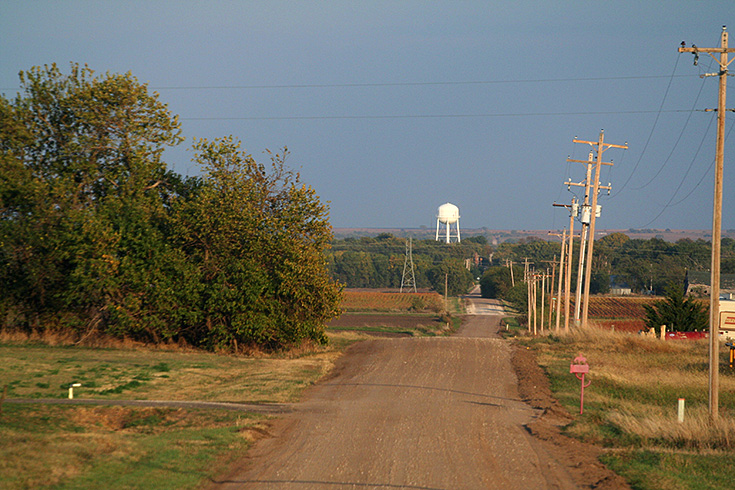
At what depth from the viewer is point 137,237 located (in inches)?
1102

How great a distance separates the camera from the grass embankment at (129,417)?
10.5 metres

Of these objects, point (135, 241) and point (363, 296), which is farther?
point (363, 296)

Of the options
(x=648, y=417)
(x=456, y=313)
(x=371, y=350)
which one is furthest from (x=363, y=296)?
(x=648, y=417)

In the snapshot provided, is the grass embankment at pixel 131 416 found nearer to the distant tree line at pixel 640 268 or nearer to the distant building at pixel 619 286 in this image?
the distant tree line at pixel 640 268

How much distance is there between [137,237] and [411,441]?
17881 mm

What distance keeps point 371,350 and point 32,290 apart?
14.9 m

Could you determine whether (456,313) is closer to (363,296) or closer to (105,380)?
(363,296)

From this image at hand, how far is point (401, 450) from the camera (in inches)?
525

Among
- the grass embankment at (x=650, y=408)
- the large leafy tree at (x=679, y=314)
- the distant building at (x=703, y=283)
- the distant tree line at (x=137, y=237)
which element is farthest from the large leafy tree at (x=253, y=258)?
the distant building at (x=703, y=283)

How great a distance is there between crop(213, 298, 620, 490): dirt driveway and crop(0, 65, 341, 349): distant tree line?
5.91 metres

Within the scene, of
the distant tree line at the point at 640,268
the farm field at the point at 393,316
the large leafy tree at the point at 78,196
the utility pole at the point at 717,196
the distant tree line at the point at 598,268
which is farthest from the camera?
the distant tree line at the point at 598,268

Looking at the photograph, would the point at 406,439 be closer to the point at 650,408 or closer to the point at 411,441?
the point at 411,441

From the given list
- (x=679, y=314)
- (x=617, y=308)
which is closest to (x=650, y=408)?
(x=679, y=314)

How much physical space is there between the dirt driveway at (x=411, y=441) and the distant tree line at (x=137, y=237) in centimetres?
591
